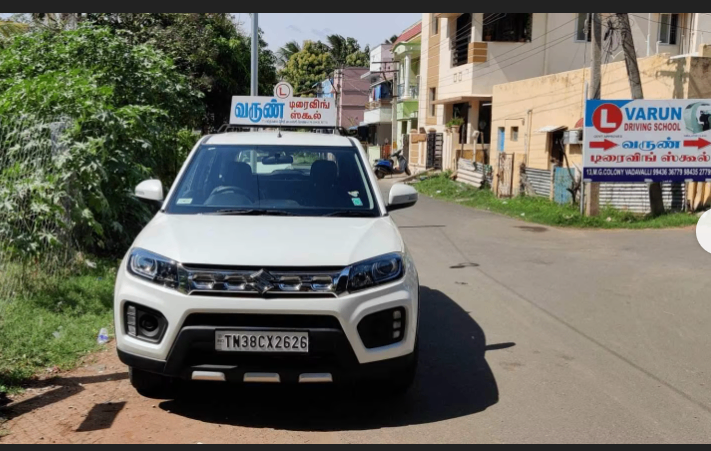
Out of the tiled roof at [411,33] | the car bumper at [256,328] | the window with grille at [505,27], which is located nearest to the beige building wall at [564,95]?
the window with grille at [505,27]

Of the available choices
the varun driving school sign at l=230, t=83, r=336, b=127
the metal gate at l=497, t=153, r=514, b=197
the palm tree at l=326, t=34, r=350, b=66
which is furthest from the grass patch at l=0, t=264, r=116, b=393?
the palm tree at l=326, t=34, r=350, b=66

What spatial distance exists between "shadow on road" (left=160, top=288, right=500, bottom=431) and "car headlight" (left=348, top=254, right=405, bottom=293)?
0.90m

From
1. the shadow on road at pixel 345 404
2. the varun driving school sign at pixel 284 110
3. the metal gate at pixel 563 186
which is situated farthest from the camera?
the metal gate at pixel 563 186

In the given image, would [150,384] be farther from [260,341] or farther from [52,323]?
[52,323]

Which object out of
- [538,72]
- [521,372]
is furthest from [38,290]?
[538,72]

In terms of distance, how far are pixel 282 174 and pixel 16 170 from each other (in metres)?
3.09

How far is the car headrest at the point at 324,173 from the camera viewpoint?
5785 mm

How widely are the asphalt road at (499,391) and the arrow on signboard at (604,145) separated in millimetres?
6826

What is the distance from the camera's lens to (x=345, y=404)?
4.93m

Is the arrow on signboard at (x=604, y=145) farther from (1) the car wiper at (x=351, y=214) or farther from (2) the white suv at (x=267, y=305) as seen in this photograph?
(2) the white suv at (x=267, y=305)

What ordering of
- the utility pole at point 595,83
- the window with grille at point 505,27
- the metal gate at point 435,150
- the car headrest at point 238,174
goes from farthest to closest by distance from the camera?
the metal gate at point 435,150 → the window with grille at point 505,27 → the utility pole at point 595,83 → the car headrest at point 238,174

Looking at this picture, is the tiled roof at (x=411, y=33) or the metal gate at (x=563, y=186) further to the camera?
the tiled roof at (x=411, y=33)

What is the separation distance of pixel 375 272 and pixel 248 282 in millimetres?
776

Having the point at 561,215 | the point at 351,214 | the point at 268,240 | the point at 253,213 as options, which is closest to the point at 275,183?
the point at 253,213
